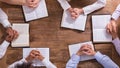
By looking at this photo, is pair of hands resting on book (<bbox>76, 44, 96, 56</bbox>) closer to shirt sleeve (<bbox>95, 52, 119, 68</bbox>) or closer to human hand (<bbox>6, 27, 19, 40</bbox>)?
shirt sleeve (<bbox>95, 52, 119, 68</bbox>)


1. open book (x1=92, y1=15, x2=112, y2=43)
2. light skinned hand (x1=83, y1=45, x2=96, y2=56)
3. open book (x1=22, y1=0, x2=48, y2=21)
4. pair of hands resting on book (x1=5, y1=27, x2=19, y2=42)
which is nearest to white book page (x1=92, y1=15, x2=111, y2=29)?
open book (x1=92, y1=15, x2=112, y2=43)

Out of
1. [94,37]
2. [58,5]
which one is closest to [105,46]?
[94,37]

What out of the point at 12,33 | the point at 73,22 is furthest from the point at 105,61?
the point at 12,33

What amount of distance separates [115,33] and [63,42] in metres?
0.24

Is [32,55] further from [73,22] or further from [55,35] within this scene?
[73,22]

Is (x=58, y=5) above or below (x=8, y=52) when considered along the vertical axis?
above

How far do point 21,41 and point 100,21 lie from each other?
0.38 metres

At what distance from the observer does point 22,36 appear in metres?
1.41

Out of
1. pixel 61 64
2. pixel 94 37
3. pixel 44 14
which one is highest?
pixel 44 14

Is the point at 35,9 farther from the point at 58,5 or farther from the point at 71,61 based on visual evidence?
the point at 71,61

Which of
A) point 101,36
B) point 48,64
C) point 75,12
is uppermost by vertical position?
point 75,12

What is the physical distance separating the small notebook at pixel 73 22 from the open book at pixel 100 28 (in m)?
0.05

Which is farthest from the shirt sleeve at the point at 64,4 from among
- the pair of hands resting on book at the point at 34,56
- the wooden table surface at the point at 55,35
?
the pair of hands resting on book at the point at 34,56

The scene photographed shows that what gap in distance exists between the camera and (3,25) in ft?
4.64
